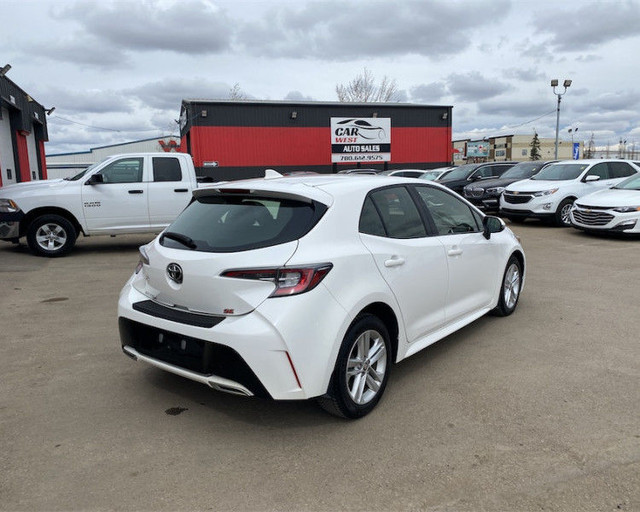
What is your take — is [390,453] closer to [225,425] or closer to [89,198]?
[225,425]

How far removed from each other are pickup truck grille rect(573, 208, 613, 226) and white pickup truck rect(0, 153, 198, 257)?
8.35 m

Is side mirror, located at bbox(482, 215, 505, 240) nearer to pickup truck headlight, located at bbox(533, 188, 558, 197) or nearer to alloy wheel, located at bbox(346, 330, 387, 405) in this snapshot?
alloy wheel, located at bbox(346, 330, 387, 405)

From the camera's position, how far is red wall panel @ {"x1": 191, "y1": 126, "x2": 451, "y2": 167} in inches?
1072

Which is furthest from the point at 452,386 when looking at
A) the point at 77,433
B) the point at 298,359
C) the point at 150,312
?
the point at 77,433

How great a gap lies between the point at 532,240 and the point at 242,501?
10.3 meters

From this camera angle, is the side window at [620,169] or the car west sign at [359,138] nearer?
the side window at [620,169]

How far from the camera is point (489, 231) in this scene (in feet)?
16.3

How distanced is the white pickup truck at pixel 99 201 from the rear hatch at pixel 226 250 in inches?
260

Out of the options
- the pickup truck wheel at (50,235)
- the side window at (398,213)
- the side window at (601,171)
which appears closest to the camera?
the side window at (398,213)

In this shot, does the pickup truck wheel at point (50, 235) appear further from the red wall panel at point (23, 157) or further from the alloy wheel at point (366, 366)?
the red wall panel at point (23, 157)

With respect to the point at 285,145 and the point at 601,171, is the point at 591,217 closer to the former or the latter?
the point at 601,171

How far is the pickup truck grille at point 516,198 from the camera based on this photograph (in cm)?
1353

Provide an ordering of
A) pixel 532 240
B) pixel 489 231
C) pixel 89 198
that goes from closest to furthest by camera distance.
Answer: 1. pixel 489 231
2. pixel 89 198
3. pixel 532 240

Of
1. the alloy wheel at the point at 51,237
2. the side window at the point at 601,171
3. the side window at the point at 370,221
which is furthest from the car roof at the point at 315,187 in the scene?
the side window at the point at 601,171
